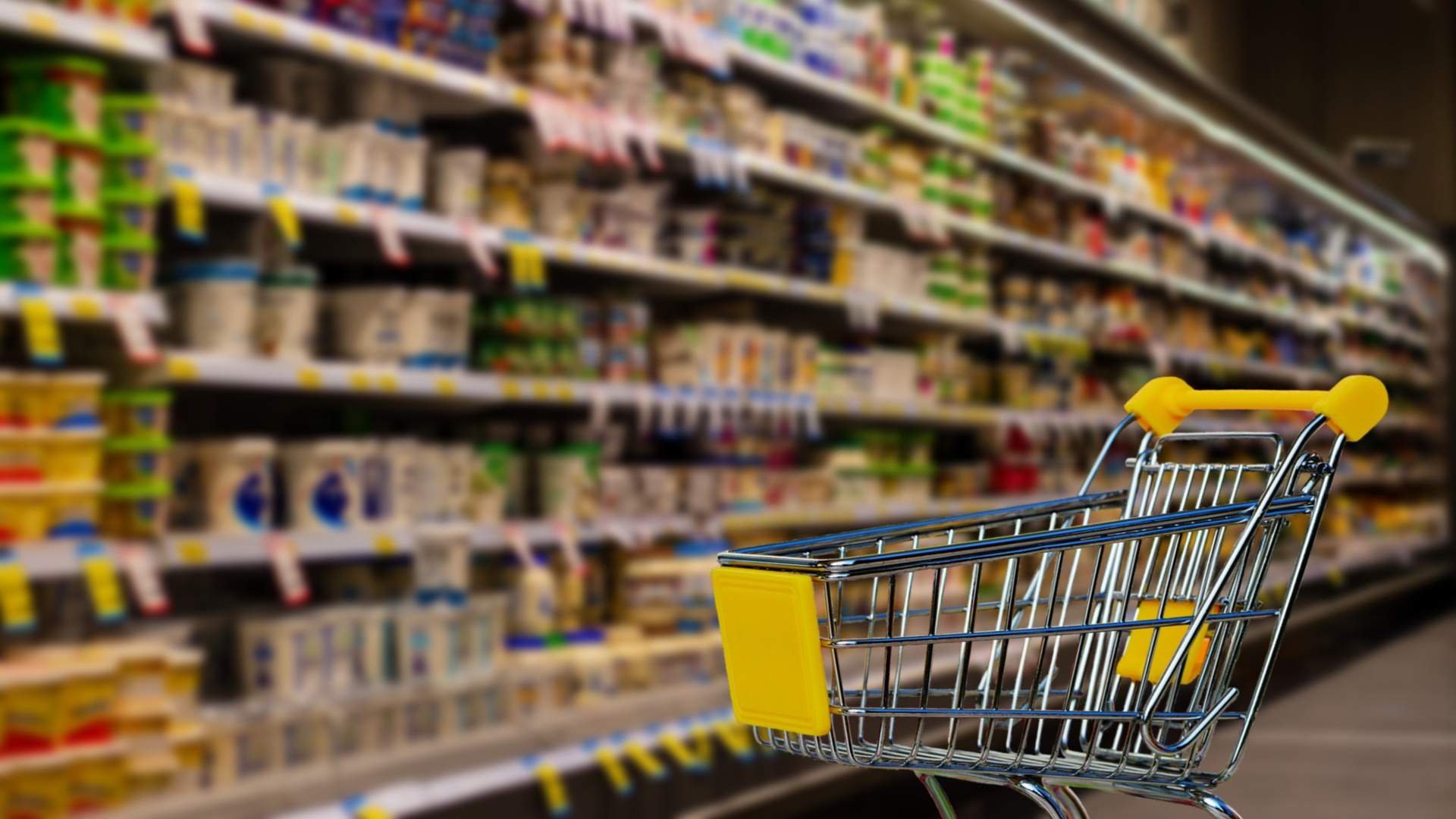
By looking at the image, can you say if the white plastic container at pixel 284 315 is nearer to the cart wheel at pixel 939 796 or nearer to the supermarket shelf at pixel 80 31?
the supermarket shelf at pixel 80 31

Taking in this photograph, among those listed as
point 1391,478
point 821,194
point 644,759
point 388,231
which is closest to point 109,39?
point 388,231

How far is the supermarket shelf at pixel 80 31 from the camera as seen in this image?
215cm

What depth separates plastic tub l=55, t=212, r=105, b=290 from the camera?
226 centimetres

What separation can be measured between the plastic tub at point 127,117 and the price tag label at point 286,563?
0.70 meters

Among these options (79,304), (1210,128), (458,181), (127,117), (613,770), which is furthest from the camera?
(1210,128)

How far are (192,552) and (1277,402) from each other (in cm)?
183

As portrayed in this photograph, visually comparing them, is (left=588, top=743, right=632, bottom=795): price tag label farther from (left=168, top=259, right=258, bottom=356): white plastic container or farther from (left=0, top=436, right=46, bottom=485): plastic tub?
(left=0, top=436, right=46, bottom=485): plastic tub

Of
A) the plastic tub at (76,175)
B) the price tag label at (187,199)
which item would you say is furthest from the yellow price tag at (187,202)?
the plastic tub at (76,175)

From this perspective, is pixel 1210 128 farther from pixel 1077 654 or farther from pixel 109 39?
pixel 1077 654

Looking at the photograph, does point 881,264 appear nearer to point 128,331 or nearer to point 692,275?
point 692,275

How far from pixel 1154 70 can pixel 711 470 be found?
2.92 meters

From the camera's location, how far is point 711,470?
364 cm

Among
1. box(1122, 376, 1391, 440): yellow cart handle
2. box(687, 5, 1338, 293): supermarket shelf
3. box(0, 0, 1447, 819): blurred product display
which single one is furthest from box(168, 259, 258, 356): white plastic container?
box(1122, 376, 1391, 440): yellow cart handle

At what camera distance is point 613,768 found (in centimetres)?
290
